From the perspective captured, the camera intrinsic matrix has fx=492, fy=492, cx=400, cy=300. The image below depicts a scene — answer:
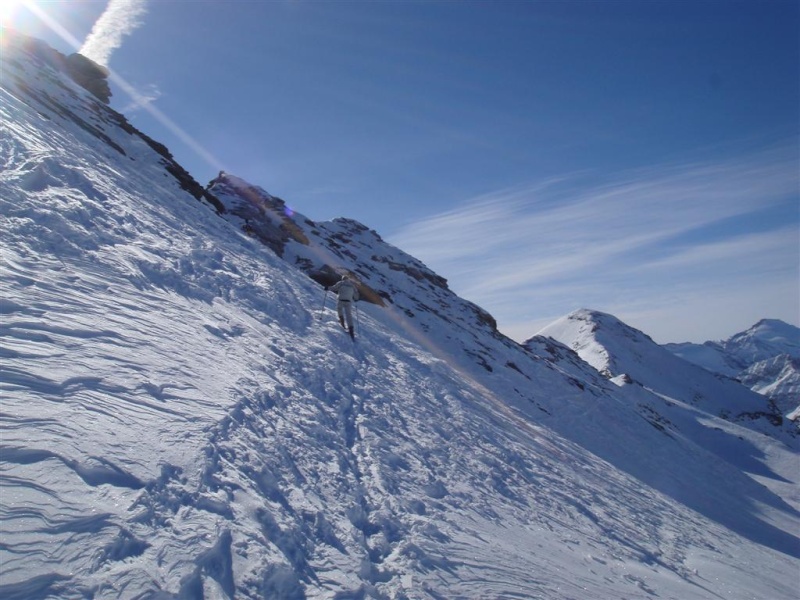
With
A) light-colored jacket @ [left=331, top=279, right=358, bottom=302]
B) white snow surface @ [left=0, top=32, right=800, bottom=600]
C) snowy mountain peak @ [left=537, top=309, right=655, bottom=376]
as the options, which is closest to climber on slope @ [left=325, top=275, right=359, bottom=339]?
light-colored jacket @ [left=331, top=279, right=358, bottom=302]

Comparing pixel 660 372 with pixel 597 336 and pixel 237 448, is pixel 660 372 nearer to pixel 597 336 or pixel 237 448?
pixel 597 336

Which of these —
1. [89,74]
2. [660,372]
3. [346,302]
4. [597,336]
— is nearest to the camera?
[346,302]

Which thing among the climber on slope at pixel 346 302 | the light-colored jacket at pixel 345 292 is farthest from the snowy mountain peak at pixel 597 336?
the light-colored jacket at pixel 345 292

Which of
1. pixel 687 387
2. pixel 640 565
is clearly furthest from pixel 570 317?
pixel 640 565

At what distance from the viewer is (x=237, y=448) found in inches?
311

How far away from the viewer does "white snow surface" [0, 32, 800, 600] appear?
18.1ft

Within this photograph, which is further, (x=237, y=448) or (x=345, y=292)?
(x=345, y=292)

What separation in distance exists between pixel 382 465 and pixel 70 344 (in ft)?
19.9

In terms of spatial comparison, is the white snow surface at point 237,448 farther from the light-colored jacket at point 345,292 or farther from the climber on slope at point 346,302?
the light-colored jacket at point 345,292

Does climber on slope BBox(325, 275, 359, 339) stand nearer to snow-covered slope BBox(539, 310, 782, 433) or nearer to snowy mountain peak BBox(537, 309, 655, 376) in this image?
snow-covered slope BBox(539, 310, 782, 433)

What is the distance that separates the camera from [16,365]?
6832mm

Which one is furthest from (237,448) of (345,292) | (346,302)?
(346,302)

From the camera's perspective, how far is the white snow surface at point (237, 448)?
18.1 feet

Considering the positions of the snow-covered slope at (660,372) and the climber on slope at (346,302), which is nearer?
the climber on slope at (346,302)
